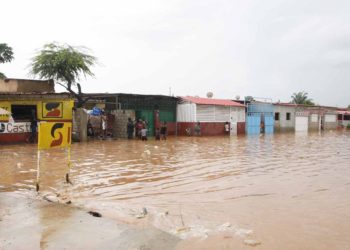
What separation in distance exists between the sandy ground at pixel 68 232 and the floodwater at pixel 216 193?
444mm

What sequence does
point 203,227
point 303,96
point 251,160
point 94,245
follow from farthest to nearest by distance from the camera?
point 303,96 < point 251,160 < point 203,227 < point 94,245

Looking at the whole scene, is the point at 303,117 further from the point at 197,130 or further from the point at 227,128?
the point at 197,130

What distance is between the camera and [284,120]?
43094mm

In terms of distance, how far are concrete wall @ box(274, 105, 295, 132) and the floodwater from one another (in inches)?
1028

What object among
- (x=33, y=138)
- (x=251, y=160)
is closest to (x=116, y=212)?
(x=251, y=160)

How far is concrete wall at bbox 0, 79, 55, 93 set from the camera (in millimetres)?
25016

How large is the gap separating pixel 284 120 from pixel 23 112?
2992 cm

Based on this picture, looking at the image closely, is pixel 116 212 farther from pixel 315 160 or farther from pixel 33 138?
pixel 33 138

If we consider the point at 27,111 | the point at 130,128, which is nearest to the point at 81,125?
the point at 27,111

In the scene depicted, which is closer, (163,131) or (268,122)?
(163,131)

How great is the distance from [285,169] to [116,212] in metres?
7.77

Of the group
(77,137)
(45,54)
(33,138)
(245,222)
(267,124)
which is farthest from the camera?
(267,124)

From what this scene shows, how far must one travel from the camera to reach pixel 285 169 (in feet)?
43.2

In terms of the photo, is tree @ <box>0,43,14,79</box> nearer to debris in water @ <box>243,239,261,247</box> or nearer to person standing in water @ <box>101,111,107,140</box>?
person standing in water @ <box>101,111,107,140</box>
